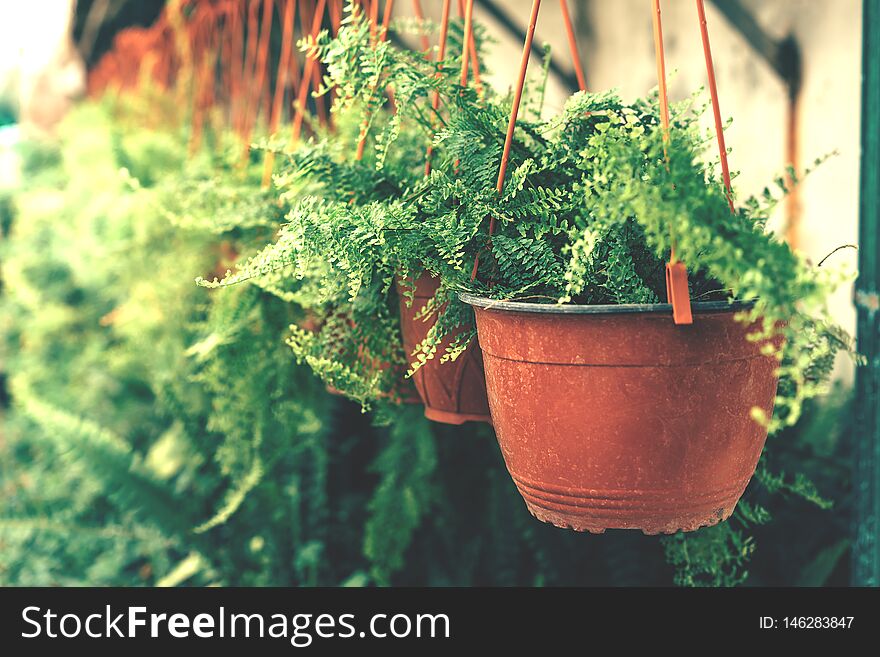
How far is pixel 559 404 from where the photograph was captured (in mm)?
729

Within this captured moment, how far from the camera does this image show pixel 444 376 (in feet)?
3.06

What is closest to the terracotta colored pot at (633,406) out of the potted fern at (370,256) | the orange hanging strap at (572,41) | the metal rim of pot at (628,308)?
the metal rim of pot at (628,308)

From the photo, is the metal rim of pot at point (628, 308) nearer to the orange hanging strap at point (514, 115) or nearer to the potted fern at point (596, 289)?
the potted fern at point (596, 289)

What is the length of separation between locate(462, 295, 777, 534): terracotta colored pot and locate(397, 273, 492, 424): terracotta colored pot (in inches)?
5.7

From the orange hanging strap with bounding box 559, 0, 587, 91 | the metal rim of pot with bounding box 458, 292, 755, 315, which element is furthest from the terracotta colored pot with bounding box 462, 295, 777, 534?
the orange hanging strap with bounding box 559, 0, 587, 91

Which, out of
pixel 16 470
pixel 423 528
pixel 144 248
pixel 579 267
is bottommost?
pixel 16 470

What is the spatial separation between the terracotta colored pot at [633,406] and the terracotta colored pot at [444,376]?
0.14 meters

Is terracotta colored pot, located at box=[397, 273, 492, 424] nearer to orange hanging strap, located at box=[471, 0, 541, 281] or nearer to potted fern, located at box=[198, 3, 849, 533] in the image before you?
potted fern, located at box=[198, 3, 849, 533]

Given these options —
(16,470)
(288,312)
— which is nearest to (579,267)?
(288,312)

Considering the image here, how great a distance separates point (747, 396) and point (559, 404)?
6.3 inches

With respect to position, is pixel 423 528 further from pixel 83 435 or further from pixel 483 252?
pixel 483 252

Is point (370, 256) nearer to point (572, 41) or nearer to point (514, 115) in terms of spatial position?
point (514, 115)

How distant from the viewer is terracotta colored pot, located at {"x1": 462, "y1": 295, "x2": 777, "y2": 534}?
0.68m

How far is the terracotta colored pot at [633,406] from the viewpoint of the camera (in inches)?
26.8
